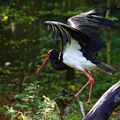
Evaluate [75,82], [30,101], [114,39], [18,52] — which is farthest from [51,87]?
[114,39]

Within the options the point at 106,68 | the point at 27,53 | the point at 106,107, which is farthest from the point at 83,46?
the point at 27,53

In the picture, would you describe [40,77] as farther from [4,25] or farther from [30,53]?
[4,25]

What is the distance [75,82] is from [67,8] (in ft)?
7.16

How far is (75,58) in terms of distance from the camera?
8.85 meters

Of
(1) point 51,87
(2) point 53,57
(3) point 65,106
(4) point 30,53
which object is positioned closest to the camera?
(3) point 65,106

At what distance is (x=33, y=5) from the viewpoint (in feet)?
41.0

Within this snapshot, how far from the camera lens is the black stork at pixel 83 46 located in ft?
27.6

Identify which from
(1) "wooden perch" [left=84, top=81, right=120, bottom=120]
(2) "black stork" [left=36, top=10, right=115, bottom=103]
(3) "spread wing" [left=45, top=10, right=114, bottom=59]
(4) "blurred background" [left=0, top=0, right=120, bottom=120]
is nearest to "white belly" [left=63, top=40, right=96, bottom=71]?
(2) "black stork" [left=36, top=10, right=115, bottom=103]

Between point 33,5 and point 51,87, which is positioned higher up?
point 33,5

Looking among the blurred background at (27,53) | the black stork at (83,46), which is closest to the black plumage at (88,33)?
the black stork at (83,46)

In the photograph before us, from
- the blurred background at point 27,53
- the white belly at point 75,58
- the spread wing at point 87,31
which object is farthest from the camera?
the blurred background at point 27,53

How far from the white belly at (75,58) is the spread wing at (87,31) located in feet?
0.34

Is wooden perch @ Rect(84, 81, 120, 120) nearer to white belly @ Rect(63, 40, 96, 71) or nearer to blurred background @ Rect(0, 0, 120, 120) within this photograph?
white belly @ Rect(63, 40, 96, 71)

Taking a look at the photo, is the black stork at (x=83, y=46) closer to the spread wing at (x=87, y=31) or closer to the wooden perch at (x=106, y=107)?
the spread wing at (x=87, y=31)
